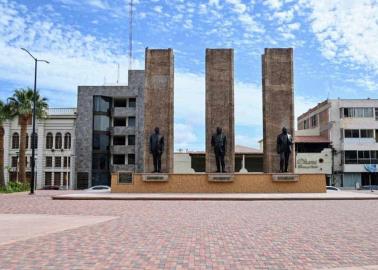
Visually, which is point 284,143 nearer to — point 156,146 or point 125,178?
point 156,146

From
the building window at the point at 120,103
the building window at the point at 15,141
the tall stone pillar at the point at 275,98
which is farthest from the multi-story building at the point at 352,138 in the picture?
the building window at the point at 15,141

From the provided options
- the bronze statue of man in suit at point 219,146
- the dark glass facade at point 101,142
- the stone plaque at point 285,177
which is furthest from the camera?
the dark glass facade at point 101,142

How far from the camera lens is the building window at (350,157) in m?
62.0

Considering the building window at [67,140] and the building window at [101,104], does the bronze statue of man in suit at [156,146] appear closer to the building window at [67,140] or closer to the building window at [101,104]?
the building window at [101,104]

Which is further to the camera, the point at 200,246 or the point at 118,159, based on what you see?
the point at 118,159

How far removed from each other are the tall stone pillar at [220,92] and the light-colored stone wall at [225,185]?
5263 mm

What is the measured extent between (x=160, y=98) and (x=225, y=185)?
32.8 feet

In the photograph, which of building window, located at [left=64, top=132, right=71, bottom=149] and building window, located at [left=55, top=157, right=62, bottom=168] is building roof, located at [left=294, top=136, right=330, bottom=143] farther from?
building window, located at [left=55, top=157, right=62, bottom=168]

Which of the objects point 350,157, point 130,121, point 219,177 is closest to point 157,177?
point 219,177

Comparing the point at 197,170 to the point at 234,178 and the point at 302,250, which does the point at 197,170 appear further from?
the point at 302,250

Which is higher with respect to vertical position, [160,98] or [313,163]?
[160,98]

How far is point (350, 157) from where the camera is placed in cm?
6212

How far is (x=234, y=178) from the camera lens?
3284 cm

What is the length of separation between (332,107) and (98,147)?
1325 inches
